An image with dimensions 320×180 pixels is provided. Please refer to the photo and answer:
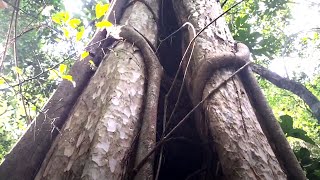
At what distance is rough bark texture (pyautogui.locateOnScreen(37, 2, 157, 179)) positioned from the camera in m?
1.23

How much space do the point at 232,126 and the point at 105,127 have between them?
0.61 metres

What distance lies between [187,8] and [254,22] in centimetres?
376

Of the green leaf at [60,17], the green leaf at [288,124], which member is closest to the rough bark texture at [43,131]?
the green leaf at [60,17]

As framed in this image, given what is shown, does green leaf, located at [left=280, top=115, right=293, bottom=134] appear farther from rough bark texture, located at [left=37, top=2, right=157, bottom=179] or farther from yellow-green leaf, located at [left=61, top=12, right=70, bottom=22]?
yellow-green leaf, located at [left=61, top=12, right=70, bottom=22]

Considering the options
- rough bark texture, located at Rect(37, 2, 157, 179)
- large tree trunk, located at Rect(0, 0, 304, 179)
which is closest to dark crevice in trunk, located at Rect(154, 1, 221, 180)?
large tree trunk, located at Rect(0, 0, 304, 179)

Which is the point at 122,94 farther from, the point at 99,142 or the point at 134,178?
the point at 134,178

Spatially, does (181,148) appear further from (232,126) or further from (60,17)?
(60,17)

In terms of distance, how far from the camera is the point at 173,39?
2.73 meters

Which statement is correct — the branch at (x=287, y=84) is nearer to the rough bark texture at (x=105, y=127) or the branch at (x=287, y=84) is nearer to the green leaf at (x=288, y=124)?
the green leaf at (x=288, y=124)

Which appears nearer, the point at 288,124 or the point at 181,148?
the point at 181,148

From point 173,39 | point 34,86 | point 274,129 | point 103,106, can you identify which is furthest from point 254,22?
point 103,106

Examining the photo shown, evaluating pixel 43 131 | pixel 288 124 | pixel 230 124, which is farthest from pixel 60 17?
pixel 288 124

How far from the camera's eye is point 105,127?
135 cm

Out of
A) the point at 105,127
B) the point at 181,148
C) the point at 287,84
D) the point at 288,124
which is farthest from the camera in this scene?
the point at 287,84
